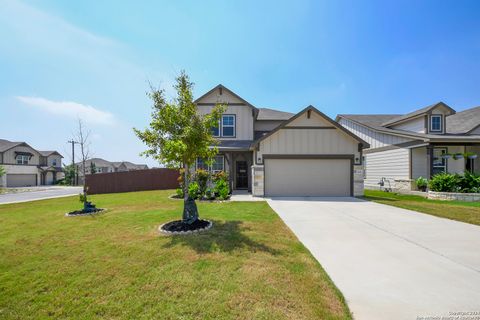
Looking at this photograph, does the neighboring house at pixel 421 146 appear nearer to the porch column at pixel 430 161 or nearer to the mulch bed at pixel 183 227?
the porch column at pixel 430 161

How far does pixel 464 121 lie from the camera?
55.0 ft

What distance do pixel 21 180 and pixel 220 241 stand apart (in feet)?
146

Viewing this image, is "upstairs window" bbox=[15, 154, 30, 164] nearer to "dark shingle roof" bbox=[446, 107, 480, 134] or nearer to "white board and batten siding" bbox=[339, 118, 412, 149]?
"white board and batten siding" bbox=[339, 118, 412, 149]

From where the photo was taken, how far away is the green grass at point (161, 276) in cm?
259

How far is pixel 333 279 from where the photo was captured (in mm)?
3283

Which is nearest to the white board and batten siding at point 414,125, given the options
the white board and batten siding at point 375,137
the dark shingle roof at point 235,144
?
the white board and batten siding at point 375,137

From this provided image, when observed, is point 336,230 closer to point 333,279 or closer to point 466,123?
point 333,279

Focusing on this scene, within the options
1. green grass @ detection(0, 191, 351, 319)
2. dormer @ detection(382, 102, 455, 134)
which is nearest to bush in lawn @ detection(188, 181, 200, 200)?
green grass @ detection(0, 191, 351, 319)

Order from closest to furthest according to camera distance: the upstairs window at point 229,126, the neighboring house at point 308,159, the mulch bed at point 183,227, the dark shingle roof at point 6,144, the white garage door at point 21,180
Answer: the mulch bed at point 183,227
the neighboring house at point 308,159
the upstairs window at point 229,126
the white garage door at point 21,180
the dark shingle roof at point 6,144

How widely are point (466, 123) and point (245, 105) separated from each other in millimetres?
17952

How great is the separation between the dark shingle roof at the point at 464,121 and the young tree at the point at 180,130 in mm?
20211

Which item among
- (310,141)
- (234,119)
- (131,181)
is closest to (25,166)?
(131,181)

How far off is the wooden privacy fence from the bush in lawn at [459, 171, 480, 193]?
62.6 ft

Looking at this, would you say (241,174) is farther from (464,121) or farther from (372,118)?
(464,121)
